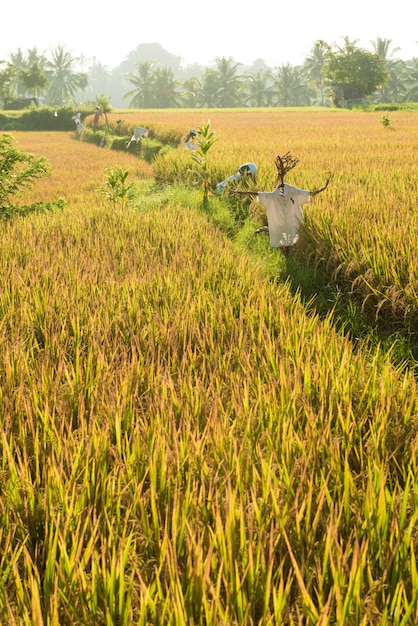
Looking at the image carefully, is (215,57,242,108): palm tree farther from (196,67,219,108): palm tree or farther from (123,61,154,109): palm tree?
(123,61,154,109): palm tree

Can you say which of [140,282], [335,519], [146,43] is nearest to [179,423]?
[335,519]

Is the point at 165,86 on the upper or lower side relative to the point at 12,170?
upper

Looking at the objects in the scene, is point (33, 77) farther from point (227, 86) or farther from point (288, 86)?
point (288, 86)

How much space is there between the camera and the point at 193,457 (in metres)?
1.58

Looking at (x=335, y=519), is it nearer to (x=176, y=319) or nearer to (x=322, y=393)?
(x=322, y=393)

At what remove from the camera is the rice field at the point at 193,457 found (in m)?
1.12

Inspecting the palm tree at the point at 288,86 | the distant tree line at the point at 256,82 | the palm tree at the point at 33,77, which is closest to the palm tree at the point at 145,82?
the distant tree line at the point at 256,82

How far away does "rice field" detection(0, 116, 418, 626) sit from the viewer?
1.12 meters

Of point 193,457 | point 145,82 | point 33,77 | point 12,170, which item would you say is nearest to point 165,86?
point 145,82

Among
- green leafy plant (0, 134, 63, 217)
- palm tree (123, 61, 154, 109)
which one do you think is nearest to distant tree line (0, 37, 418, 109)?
palm tree (123, 61, 154, 109)

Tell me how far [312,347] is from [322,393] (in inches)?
20.0

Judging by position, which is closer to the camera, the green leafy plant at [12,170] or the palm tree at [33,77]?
the green leafy plant at [12,170]

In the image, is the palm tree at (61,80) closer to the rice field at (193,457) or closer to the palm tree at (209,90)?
the palm tree at (209,90)

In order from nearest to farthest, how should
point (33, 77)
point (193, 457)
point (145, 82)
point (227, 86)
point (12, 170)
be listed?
1. point (193, 457)
2. point (12, 170)
3. point (33, 77)
4. point (227, 86)
5. point (145, 82)
